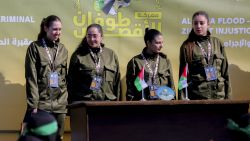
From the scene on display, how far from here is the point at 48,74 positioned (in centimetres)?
525

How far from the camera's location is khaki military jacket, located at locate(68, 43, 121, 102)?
5.29 metres

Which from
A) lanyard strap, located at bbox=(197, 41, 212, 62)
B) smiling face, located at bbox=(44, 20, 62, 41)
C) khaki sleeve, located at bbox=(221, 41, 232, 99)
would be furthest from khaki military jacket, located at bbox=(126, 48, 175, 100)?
smiling face, located at bbox=(44, 20, 62, 41)

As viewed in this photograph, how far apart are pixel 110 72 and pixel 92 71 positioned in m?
0.19

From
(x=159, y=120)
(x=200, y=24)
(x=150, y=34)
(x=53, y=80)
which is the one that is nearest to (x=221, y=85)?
(x=200, y=24)

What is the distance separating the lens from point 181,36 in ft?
19.3

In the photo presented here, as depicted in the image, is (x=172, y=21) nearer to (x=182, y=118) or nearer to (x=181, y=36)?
(x=181, y=36)

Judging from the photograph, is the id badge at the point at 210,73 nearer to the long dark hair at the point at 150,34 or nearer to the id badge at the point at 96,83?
the long dark hair at the point at 150,34

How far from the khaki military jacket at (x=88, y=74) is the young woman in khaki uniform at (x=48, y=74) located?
0.09m

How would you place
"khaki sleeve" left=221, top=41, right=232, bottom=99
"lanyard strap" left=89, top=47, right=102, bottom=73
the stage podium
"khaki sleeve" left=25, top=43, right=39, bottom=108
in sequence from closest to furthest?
the stage podium → "khaki sleeve" left=25, top=43, right=39, bottom=108 → "lanyard strap" left=89, top=47, right=102, bottom=73 → "khaki sleeve" left=221, top=41, right=232, bottom=99

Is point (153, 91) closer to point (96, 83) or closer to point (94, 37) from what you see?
point (96, 83)

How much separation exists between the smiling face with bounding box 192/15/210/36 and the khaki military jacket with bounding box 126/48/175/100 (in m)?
0.42

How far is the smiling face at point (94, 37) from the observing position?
527cm

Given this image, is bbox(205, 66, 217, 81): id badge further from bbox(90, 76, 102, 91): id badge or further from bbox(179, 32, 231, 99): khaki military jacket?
bbox(90, 76, 102, 91): id badge

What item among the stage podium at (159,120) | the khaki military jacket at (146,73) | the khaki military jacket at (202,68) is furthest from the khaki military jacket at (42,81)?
the khaki military jacket at (202,68)
